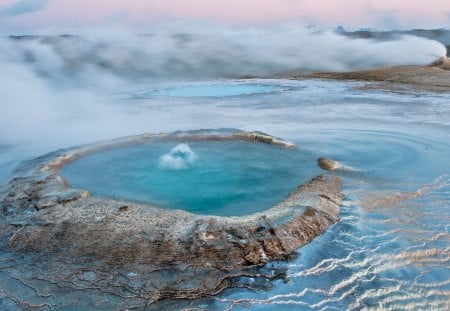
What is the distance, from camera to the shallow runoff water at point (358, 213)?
354cm

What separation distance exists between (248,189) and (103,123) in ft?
16.8

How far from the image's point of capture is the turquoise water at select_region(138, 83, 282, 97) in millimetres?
14750

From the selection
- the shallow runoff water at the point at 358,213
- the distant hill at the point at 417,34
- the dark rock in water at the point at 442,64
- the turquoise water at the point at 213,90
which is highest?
the distant hill at the point at 417,34

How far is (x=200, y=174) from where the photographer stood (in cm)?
595

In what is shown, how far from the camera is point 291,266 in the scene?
156 inches

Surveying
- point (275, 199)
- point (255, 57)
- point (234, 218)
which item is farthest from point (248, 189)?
point (255, 57)

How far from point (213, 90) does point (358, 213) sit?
11.6m

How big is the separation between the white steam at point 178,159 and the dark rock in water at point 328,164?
1.71m

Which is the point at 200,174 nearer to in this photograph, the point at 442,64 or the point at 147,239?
the point at 147,239

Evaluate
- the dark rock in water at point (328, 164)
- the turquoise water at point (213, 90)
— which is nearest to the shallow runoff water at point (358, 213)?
the dark rock in water at point (328, 164)

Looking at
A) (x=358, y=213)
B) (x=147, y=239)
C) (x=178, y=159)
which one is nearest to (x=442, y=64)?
(x=178, y=159)

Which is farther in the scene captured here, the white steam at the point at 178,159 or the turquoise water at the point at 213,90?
the turquoise water at the point at 213,90

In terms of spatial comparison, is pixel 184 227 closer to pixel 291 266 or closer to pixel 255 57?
pixel 291 266

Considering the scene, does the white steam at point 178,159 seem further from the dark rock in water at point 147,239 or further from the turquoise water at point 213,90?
the turquoise water at point 213,90
